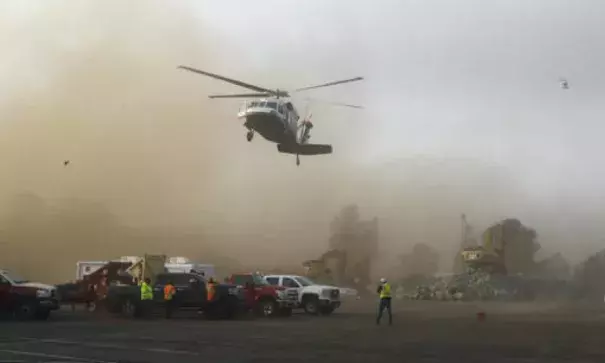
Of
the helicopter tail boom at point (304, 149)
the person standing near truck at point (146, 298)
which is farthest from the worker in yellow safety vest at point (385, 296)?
the helicopter tail boom at point (304, 149)

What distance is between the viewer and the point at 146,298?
28.7 metres

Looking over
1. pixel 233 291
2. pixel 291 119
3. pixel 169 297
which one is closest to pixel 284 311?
pixel 233 291

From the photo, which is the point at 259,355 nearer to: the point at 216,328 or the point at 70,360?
the point at 70,360

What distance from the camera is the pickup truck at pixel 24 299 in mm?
26953

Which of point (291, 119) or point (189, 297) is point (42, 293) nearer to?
point (189, 297)

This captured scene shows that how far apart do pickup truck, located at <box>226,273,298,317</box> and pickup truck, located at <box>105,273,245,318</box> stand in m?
1.85

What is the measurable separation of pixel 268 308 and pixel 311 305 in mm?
2893

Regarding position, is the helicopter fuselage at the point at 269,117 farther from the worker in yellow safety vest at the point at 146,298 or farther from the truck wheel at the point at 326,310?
the worker in yellow safety vest at the point at 146,298

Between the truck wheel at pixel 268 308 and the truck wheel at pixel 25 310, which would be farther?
the truck wheel at pixel 268 308

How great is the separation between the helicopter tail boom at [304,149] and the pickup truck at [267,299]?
15.3 m

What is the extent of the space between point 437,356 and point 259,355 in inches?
146

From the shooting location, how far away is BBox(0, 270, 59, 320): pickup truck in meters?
27.0

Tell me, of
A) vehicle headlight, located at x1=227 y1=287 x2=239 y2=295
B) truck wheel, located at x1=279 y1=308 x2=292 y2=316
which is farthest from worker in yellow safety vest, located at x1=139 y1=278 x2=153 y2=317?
truck wheel, located at x1=279 y1=308 x2=292 y2=316

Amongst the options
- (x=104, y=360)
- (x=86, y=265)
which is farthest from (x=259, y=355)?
(x=86, y=265)
